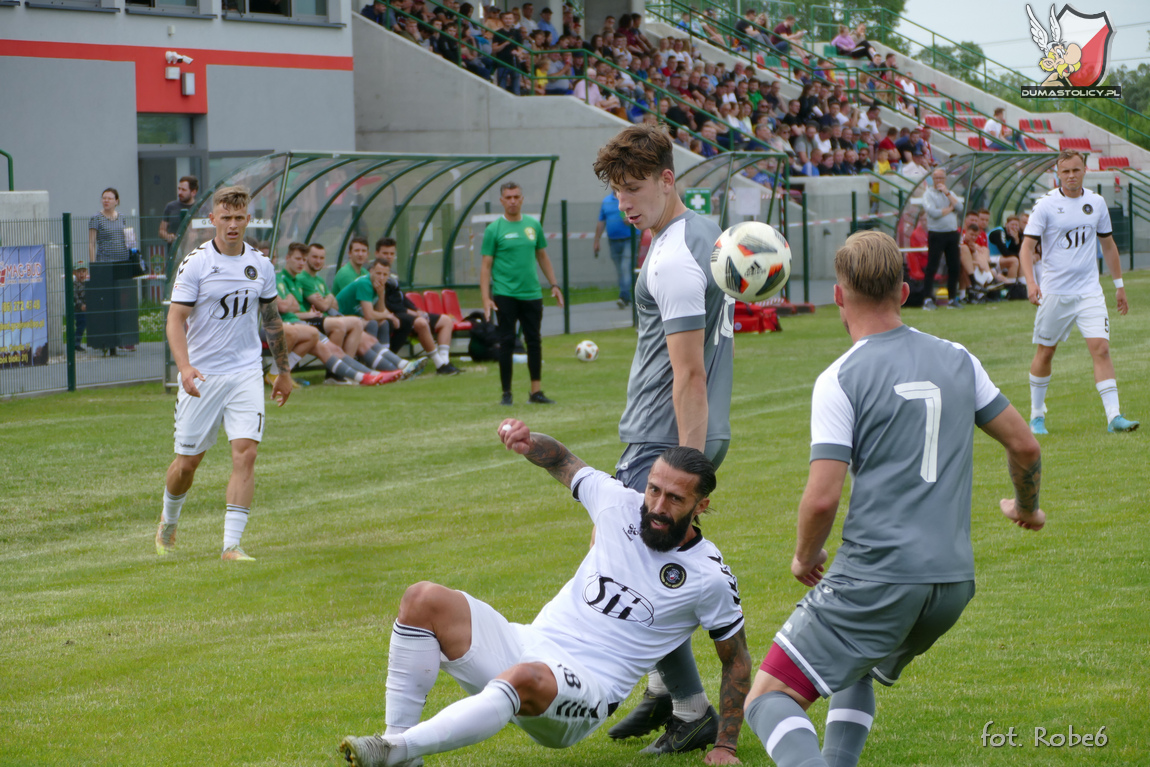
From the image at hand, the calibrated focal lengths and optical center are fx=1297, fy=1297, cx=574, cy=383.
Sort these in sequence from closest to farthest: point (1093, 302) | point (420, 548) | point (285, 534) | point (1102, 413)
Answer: point (420, 548)
point (285, 534)
point (1093, 302)
point (1102, 413)

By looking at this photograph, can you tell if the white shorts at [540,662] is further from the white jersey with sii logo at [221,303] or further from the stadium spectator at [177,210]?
the stadium spectator at [177,210]

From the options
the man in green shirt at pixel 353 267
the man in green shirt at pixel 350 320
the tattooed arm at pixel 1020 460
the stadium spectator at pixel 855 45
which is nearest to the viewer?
the tattooed arm at pixel 1020 460

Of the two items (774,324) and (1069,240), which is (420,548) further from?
(774,324)

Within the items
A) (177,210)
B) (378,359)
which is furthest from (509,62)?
(378,359)

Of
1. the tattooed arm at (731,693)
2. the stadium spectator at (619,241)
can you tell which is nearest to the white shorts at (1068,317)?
the tattooed arm at (731,693)

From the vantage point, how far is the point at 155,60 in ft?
78.2

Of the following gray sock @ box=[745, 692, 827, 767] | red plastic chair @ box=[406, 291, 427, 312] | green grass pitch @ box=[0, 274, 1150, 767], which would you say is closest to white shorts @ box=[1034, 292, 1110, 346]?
green grass pitch @ box=[0, 274, 1150, 767]

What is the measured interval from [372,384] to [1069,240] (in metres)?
8.53

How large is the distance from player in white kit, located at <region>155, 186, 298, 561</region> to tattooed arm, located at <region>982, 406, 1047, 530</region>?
521cm

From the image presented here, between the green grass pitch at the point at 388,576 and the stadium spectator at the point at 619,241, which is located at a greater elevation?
the stadium spectator at the point at 619,241

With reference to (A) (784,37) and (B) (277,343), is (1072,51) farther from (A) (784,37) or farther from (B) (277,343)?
(B) (277,343)

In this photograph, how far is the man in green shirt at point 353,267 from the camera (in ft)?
55.9

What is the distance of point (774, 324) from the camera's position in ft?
68.3

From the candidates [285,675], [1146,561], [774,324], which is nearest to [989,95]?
[774,324]
